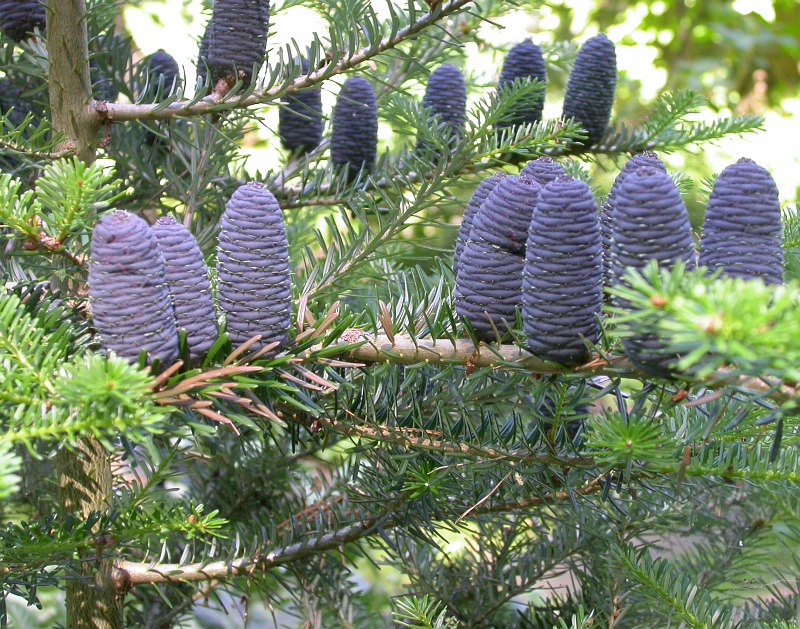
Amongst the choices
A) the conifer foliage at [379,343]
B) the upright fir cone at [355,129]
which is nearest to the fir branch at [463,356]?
the conifer foliage at [379,343]

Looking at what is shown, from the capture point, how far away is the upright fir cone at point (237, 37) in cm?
58

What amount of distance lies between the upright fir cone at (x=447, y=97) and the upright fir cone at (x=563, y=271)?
38 centimetres

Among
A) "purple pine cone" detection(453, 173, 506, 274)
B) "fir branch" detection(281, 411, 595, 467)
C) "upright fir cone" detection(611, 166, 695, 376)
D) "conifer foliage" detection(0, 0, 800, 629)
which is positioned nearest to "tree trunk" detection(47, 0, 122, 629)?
"conifer foliage" detection(0, 0, 800, 629)

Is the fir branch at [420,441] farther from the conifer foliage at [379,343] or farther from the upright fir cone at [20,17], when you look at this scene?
the upright fir cone at [20,17]

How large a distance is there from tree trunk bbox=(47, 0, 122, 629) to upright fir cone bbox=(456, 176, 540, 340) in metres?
0.31

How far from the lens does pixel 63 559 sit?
21.1 inches

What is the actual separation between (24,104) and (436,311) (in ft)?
1.57

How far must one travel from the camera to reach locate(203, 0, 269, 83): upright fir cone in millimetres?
578

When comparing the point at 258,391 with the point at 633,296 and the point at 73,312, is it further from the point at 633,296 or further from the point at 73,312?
the point at 633,296

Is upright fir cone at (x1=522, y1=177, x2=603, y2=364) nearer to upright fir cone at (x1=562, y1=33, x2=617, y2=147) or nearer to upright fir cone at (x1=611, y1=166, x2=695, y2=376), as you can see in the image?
upright fir cone at (x1=611, y1=166, x2=695, y2=376)

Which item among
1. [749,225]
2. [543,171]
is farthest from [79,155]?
[749,225]

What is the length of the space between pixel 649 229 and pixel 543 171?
0.40ft

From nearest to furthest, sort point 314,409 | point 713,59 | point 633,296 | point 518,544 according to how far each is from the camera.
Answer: point 633,296
point 314,409
point 518,544
point 713,59

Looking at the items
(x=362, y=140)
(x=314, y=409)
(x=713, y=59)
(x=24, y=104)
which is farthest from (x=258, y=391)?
(x=713, y=59)
